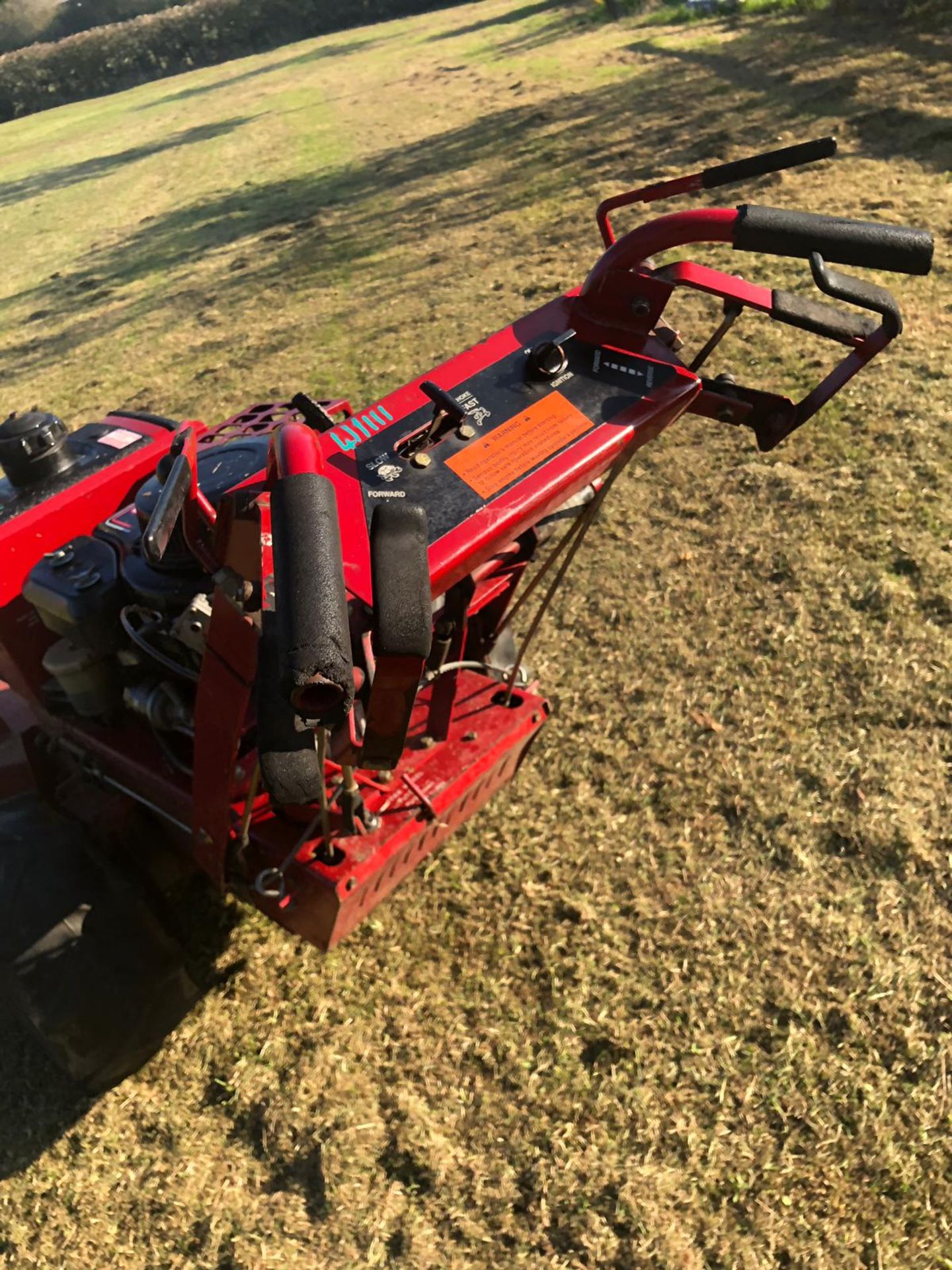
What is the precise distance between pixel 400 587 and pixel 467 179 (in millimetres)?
9680

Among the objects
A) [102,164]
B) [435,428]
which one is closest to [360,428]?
[435,428]

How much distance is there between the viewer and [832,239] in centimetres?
174

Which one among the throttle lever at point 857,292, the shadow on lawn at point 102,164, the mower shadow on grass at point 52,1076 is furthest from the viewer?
the shadow on lawn at point 102,164

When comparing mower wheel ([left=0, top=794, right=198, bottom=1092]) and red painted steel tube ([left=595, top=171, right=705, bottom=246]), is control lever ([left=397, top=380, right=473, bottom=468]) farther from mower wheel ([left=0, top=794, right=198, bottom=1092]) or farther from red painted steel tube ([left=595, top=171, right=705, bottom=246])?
mower wheel ([left=0, top=794, right=198, bottom=1092])

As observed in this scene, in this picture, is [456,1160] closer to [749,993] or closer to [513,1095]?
[513,1095]

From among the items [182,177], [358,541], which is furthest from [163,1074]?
[182,177]

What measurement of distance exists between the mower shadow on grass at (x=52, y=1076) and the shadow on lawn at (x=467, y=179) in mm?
5469

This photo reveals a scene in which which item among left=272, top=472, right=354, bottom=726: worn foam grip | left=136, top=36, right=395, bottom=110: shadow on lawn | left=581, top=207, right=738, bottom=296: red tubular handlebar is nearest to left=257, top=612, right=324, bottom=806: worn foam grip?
left=272, top=472, right=354, bottom=726: worn foam grip

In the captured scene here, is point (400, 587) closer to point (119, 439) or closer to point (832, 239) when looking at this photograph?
point (832, 239)

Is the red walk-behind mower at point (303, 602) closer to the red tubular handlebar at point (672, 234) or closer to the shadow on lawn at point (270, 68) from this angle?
the red tubular handlebar at point (672, 234)

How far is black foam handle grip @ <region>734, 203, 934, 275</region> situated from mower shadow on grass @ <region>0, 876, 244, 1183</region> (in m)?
2.26

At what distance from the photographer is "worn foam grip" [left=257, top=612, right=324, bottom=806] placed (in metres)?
1.11

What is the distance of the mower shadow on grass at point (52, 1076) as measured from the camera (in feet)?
7.95

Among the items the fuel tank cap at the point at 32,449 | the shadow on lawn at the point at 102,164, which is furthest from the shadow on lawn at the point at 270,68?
the fuel tank cap at the point at 32,449
